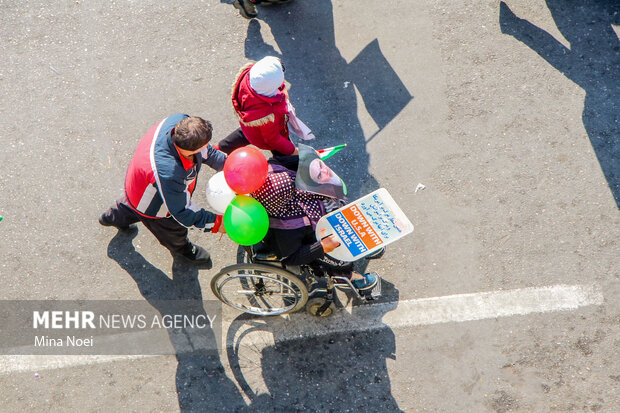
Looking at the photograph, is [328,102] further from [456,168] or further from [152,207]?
[152,207]

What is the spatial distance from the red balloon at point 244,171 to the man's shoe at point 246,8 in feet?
8.88

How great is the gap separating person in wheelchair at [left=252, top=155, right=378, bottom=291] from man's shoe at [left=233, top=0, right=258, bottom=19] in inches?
96.5

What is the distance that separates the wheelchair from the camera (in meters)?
3.79

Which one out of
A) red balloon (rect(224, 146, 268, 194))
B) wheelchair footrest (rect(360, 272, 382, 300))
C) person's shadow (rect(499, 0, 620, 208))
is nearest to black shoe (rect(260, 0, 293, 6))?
person's shadow (rect(499, 0, 620, 208))

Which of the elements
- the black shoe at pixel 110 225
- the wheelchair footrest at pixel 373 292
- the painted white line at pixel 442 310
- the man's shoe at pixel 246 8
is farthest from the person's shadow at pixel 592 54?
the black shoe at pixel 110 225

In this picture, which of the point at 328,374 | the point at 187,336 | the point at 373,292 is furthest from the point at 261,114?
the point at 328,374

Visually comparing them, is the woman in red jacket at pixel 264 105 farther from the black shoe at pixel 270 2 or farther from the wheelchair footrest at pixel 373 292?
the black shoe at pixel 270 2

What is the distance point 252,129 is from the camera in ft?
13.1

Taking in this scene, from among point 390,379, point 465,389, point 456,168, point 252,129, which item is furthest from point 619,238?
point 252,129

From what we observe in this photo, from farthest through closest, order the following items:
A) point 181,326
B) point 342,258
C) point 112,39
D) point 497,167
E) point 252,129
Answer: point 112,39 < point 497,167 < point 181,326 < point 252,129 < point 342,258

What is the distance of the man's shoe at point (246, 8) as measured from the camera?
5.42 metres

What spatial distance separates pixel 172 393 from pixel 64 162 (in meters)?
2.43

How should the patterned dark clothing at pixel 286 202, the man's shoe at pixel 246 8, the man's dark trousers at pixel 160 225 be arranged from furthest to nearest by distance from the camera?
the man's shoe at pixel 246 8, the man's dark trousers at pixel 160 225, the patterned dark clothing at pixel 286 202

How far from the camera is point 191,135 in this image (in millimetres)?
3369
